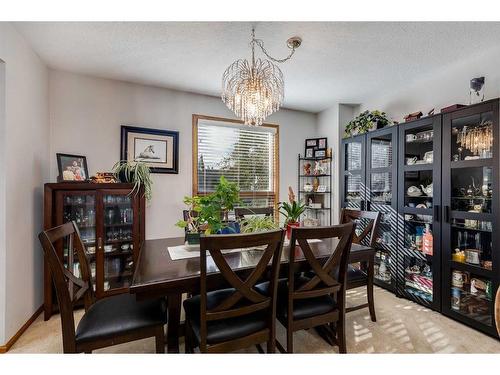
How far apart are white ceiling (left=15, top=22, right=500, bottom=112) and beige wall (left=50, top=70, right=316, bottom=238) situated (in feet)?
0.60

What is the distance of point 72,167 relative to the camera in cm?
263

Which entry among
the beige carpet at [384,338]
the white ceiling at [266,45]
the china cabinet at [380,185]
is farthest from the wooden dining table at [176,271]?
the white ceiling at [266,45]

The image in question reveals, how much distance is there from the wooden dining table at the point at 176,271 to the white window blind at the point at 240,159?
5.21 feet

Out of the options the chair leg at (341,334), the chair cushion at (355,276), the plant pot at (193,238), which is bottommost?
the chair leg at (341,334)

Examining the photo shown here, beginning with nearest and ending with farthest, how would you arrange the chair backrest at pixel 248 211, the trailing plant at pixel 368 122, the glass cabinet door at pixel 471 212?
the glass cabinet door at pixel 471 212 → the chair backrest at pixel 248 211 → the trailing plant at pixel 368 122

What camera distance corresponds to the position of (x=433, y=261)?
2.47 metres

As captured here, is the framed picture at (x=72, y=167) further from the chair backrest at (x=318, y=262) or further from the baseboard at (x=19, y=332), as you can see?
the chair backrest at (x=318, y=262)

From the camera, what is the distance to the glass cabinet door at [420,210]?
244cm

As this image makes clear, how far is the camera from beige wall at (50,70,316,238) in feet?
8.95

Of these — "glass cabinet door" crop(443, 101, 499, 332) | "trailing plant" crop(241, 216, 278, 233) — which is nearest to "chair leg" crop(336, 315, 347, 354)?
"trailing plant" crop(241, 216, 278, 233)

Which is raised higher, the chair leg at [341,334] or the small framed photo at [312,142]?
the small framed photo at [312,142]

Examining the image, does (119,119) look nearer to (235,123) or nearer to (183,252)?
(235,123)
